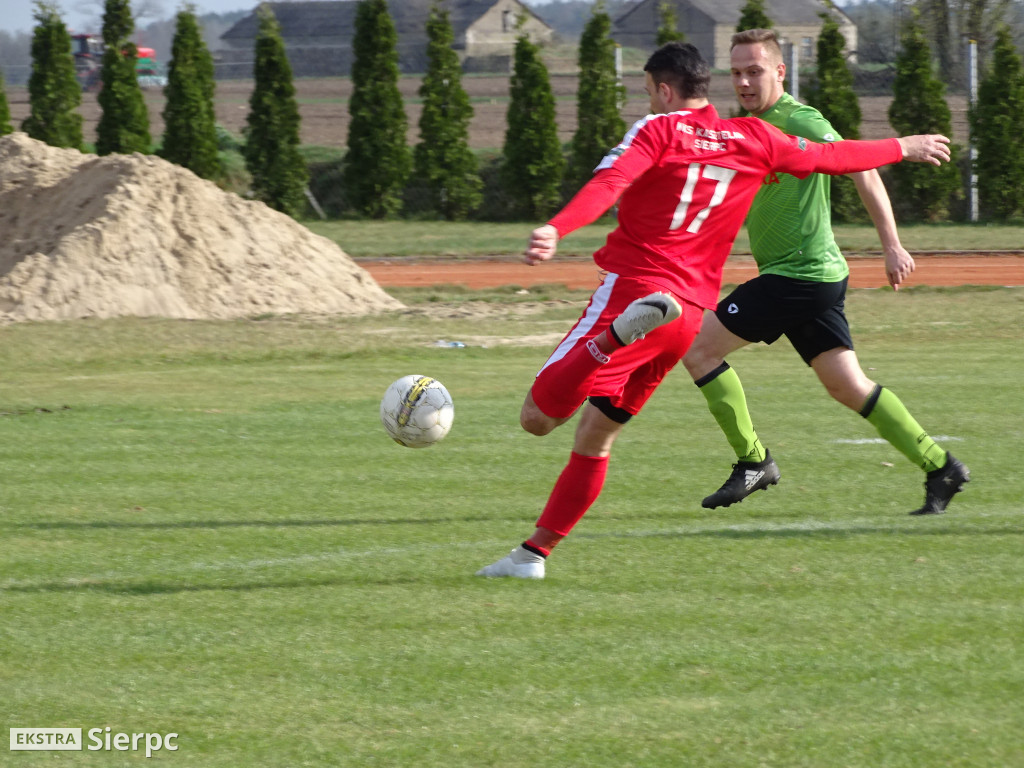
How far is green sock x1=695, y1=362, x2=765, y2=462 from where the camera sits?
7070mm

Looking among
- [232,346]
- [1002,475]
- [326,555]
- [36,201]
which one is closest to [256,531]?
[326,555]

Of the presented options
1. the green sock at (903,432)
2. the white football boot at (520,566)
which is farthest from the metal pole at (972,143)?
the white football boot at (520,566)

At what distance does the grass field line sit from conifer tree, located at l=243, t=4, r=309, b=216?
88.2ft

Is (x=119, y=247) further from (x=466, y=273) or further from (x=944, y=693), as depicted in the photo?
(x=944, y=693)

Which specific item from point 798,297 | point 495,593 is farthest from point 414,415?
point 798,297

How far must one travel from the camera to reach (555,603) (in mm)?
5332

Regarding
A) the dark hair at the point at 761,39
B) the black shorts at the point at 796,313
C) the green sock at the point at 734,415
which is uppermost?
the dark hair at the point at 761,39

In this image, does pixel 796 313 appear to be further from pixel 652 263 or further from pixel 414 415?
pixel 414 415

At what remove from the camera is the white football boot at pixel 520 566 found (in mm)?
5684

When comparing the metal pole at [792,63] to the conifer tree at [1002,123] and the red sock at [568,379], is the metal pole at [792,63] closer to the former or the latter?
the conifer tree at [1002,123]

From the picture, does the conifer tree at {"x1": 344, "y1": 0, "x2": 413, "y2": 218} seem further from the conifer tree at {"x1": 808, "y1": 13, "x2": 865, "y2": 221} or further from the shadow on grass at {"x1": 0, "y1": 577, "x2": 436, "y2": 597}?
the shadow on grass at {"x1": 0, "y1": 577, "x2": 436, "y2": 597}

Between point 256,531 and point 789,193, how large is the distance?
3378mm

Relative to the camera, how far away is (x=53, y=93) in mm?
32469

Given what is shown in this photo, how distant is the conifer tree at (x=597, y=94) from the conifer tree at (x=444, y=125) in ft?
9.78
